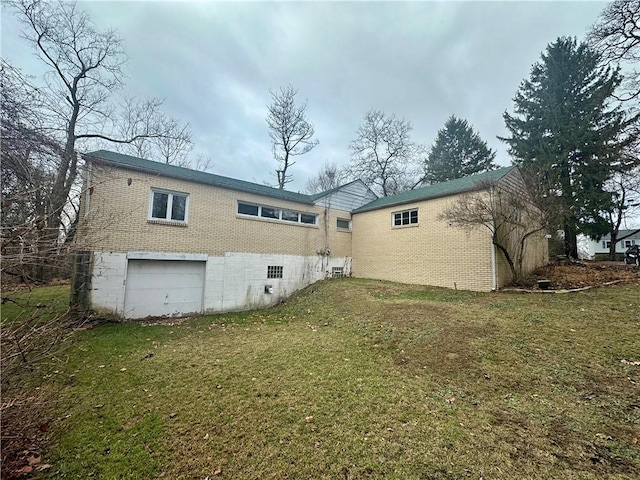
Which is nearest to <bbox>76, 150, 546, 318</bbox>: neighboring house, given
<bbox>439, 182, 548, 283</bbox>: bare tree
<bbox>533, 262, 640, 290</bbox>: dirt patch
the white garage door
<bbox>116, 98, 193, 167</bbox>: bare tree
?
the white garage door

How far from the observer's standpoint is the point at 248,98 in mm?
15688

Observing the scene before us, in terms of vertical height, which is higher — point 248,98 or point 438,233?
point 248,98

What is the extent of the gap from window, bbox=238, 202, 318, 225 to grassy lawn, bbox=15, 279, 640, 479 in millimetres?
5787

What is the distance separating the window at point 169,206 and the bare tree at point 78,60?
4642 mm

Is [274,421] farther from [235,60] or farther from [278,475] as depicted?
[235,60]

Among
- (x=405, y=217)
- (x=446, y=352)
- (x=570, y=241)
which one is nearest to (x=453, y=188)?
(x=405, y=217)

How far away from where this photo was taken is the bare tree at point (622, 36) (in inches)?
418

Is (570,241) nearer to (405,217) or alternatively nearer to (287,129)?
(405,217)

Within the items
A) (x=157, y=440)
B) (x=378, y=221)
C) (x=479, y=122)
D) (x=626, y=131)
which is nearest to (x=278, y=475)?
(x=157, y=440)

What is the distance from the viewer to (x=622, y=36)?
1111 cm

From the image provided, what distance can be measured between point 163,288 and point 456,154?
30527 millimetres

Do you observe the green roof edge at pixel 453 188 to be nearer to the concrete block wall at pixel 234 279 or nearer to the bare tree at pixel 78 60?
the concrete block wall at pixel 234 279

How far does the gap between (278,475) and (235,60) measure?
14.0 metres

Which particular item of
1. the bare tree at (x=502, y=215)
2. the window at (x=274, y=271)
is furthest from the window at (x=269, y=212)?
the bare tree at (x=502, y=215)
